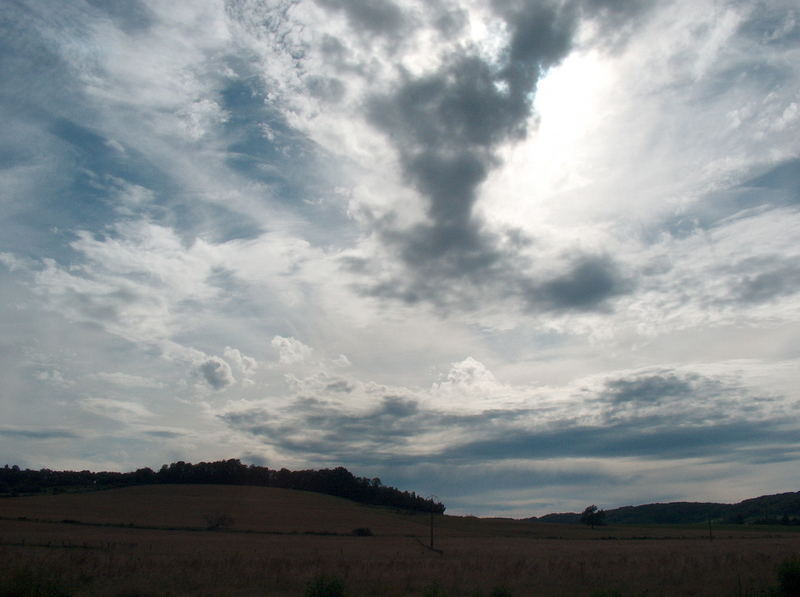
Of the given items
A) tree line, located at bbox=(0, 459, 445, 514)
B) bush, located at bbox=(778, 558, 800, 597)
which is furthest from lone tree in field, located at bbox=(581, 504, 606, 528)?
bush, located at bbox=(778, 558, 800, 597)

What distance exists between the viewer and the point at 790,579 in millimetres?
19375

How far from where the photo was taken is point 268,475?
6093 inches

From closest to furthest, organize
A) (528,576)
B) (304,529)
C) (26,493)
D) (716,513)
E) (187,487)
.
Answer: (528,576) < (304,529) < (26,493) < (187,487) < (716,513)

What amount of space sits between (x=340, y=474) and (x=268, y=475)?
1867 cm

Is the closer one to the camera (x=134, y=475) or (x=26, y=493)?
(x=26, y=493)

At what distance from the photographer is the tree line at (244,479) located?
130 metres

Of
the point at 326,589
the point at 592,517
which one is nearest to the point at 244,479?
the point at 592,517

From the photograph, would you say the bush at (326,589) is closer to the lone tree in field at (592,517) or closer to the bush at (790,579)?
the bush at (790,579)

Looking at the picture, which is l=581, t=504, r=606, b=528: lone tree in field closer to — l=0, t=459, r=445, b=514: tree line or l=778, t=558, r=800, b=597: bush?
l=0, t=459, r=445, b=514: tree line

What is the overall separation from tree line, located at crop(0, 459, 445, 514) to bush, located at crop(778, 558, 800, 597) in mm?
113681

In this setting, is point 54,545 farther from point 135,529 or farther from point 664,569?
point 664,569

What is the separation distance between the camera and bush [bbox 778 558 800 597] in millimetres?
19094

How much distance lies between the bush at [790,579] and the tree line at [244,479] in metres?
114

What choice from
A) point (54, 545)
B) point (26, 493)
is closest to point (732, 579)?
point (54, 545)
